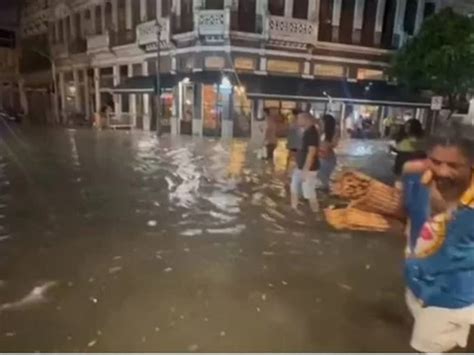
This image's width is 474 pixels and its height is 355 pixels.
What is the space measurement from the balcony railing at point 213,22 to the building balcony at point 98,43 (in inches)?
21.1

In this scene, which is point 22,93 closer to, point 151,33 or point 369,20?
point 151,33

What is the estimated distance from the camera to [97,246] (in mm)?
2092

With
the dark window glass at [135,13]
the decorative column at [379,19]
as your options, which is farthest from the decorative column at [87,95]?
the decorative column at [379,19]

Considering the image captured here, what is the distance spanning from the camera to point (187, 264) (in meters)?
1.89

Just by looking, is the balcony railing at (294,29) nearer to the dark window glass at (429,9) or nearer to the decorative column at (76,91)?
the dark window glass at (429,9)

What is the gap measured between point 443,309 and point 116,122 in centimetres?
212

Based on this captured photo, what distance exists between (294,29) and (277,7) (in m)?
0.16

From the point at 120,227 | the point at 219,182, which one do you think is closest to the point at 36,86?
the point at 120,227

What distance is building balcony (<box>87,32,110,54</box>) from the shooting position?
2256 mm

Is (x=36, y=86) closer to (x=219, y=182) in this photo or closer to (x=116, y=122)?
(x=116, y=122)

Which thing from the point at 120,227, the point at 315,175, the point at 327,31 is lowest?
the point at 120,227

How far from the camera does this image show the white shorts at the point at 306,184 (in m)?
2.64

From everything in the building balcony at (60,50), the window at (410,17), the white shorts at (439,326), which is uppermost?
the window at (410,17)

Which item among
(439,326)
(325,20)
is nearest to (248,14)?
(325,20)
